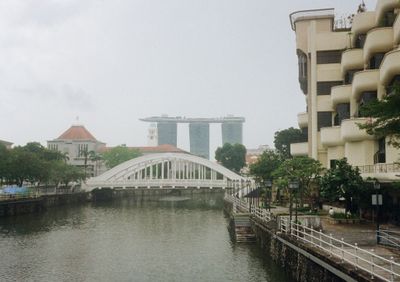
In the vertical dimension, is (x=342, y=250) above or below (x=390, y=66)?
below

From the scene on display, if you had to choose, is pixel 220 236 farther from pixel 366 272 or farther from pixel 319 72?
pixel 366 272

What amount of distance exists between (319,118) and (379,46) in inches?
424

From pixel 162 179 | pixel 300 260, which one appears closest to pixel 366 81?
pixel 300 260

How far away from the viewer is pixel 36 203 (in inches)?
2372

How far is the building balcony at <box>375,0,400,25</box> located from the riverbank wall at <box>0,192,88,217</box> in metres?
43.0

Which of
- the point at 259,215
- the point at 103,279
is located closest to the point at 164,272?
the point at 103,279

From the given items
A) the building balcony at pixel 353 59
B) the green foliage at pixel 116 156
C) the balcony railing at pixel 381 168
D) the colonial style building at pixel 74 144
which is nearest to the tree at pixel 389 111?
the balcony railing at pixel 381 168

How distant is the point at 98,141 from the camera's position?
142m

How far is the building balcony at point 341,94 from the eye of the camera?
36369 mm

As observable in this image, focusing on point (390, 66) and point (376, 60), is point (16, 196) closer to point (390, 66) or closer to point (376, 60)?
point (376, 60)

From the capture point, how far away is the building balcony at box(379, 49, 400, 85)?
2702 centimetres

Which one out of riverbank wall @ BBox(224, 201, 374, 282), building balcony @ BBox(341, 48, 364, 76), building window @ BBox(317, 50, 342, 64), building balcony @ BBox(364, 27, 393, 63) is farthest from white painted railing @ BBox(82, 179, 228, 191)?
building balcony @ BBox(364, 27, 393, 63)

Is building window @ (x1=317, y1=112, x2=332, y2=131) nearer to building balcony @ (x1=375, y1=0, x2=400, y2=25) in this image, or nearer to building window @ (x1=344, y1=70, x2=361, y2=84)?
building window @ (x1=344, y1=70, x2=361, y2=84)

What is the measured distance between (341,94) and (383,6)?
7.72 metres
